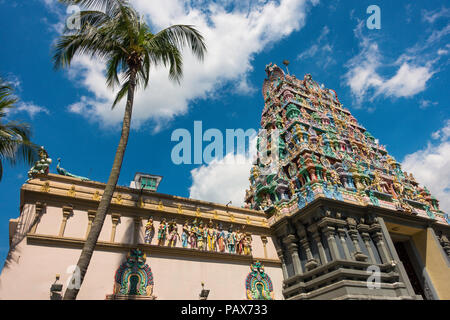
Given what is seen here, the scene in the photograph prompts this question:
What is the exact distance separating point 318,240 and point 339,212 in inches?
86.0

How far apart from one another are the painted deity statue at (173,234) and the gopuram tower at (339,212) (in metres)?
6.73

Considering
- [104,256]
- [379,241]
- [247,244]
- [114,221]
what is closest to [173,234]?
[114,221]

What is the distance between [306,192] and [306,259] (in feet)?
13.4

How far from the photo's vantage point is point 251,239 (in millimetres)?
18406

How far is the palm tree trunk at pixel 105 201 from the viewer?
891cm

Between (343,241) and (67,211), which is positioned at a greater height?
(67,211)

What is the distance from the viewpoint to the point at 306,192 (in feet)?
61.3

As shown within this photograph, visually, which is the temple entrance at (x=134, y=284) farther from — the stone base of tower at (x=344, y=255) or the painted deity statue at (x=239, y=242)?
the stone base of tower at (x=344, y=255)

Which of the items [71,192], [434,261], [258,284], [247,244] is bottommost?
[258,284]

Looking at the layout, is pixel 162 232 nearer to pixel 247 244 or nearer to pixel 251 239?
pixel 247 244

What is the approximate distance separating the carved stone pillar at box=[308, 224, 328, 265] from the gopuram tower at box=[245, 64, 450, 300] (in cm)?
5

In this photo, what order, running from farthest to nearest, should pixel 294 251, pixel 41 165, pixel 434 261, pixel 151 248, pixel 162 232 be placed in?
1. pixel 434 261
2. pixel 294 251
3. pixel 162 232
4. pixel 151 248
5. pixel 41 165
